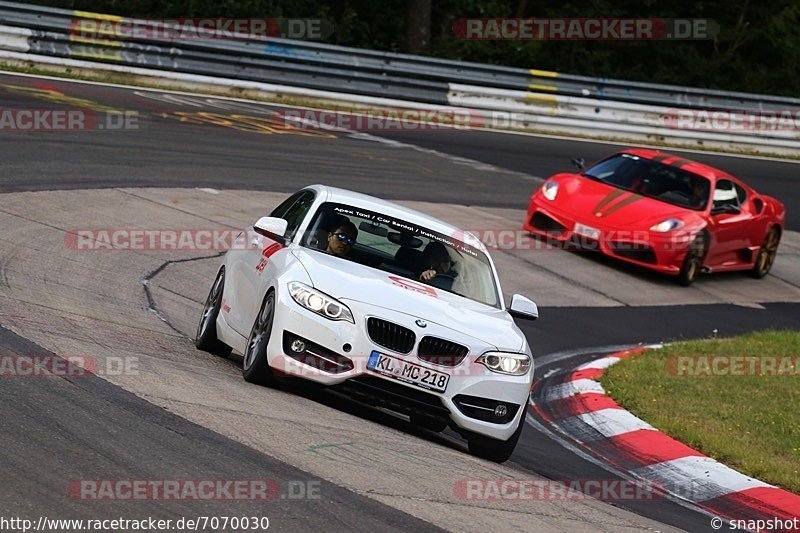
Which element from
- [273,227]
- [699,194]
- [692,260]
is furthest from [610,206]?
[273,227]

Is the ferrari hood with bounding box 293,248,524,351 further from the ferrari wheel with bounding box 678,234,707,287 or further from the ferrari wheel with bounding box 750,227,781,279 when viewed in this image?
the ferrari wheel with bounding box 750,227,781,279

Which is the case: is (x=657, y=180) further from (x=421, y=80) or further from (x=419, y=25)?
(x=419, y=25)

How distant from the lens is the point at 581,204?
16.9 metres

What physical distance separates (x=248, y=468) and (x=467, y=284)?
10.8 feet

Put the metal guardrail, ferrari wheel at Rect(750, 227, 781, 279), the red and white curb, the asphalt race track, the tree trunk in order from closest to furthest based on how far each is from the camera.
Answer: the asphalt race track, the red and white curb, ferrari wheel at Rect(750, 227, 781, 279), the metal guardrail, the tree trunk

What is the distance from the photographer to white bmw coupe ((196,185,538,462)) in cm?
786

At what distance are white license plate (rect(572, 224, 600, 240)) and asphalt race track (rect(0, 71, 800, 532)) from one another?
13.7 inches

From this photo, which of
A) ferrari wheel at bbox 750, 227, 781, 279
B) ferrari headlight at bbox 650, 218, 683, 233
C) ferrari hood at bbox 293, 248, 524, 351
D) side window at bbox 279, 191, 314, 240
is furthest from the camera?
ferrari wheel at bbox 750, 227, 781, 279

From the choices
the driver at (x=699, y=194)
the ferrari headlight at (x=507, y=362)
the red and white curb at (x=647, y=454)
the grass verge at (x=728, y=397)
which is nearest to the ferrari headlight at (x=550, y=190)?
the driver at (x=699, y=194)

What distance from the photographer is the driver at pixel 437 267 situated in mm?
8961

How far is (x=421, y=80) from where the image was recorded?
2550cm

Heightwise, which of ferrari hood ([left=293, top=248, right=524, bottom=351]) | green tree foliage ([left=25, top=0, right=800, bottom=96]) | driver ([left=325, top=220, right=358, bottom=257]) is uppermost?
green tree foliage ([left=25, top=0, right=800, bottom=96])

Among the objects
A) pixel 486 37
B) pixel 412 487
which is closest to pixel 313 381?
pixel 412 487

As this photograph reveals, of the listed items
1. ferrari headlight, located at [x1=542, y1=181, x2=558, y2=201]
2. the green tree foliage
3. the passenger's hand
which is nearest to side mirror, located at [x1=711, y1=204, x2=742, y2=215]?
ferrari headlight, located at [x1=542, y1=181, x2=558, y2=201]
